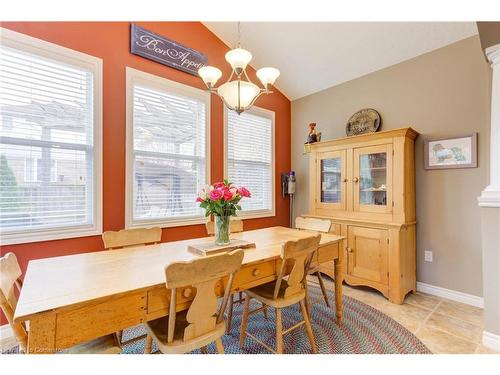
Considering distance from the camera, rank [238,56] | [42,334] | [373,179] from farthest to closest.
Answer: [373,179]
[238,56]
[42,334]

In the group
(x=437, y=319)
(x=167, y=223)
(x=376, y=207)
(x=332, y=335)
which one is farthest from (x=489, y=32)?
(x=167, y=223)

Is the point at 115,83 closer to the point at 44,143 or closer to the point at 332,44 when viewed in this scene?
the point at 44,143

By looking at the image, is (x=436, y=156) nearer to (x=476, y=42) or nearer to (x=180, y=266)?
(x=476, y=42)

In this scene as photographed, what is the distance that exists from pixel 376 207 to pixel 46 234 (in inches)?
127

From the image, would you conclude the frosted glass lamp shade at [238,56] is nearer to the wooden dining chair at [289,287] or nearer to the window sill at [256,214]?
the wooden dining chair at [289,287]

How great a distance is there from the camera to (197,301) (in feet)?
4.08

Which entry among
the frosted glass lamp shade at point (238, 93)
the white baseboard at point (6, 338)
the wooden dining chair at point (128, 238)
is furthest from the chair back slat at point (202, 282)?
the white baseboard at point (6, 338)

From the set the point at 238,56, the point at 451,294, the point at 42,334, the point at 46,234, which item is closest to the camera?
the point at 42,334

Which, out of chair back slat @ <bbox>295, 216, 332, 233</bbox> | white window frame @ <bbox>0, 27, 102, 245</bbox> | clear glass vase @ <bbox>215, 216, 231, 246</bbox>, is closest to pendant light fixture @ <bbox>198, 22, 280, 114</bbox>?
clear glass vase @ <bbox>215, 216, 231, 246</bbox>

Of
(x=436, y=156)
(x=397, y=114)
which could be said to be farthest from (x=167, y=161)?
(x=436, y=156)

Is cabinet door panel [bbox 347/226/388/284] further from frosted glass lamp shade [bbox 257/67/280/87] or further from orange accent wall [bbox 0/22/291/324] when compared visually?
frosted glass lamp shade [bbox 257/67/280/87]

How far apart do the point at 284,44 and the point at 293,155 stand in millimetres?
1625
